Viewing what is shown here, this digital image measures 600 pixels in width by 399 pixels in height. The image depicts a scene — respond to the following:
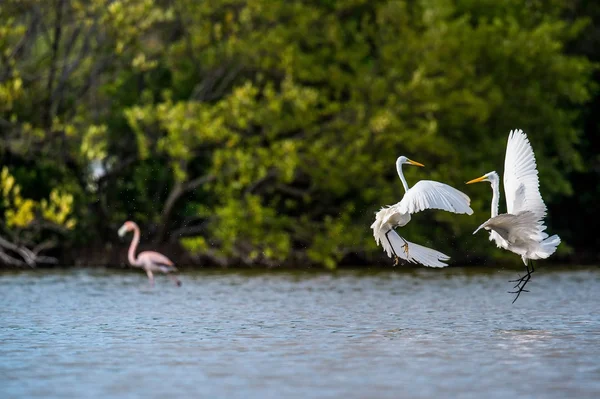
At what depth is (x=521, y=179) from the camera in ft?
51.3

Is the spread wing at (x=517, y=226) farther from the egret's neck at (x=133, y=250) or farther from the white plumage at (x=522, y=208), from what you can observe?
the egret's neck at (x=133, y=250)

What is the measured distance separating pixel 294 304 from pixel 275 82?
489 inches

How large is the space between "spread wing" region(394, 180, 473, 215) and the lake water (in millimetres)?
1427

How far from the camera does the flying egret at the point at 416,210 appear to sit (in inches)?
561

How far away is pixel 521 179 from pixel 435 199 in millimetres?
1825

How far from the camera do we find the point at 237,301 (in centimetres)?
1978

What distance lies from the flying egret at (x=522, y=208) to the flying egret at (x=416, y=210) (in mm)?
859

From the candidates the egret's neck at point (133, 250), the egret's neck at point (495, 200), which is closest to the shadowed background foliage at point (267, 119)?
the egret's neck at point (133, 250)

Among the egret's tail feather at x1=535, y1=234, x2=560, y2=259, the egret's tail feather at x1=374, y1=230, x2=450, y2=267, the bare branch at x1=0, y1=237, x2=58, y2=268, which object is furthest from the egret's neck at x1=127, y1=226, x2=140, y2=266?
the egret's tail feather at x1=535, y1=234, x2=560, y2=259

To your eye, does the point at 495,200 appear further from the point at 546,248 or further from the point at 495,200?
the point at 546,248

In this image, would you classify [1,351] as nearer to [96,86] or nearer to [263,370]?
[263,370]

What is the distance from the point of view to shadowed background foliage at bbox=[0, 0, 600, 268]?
27344 millimetres

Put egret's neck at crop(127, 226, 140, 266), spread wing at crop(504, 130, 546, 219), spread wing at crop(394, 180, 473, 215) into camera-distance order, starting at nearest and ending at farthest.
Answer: spread wing at crop(394, 180, 473, 215) → spread wing at crop(504, 130, 546, 219) → egret's neck at crop(127, 226, 140, 266)

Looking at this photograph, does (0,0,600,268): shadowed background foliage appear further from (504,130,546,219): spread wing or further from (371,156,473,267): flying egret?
(504,130,546,219): spread wing
